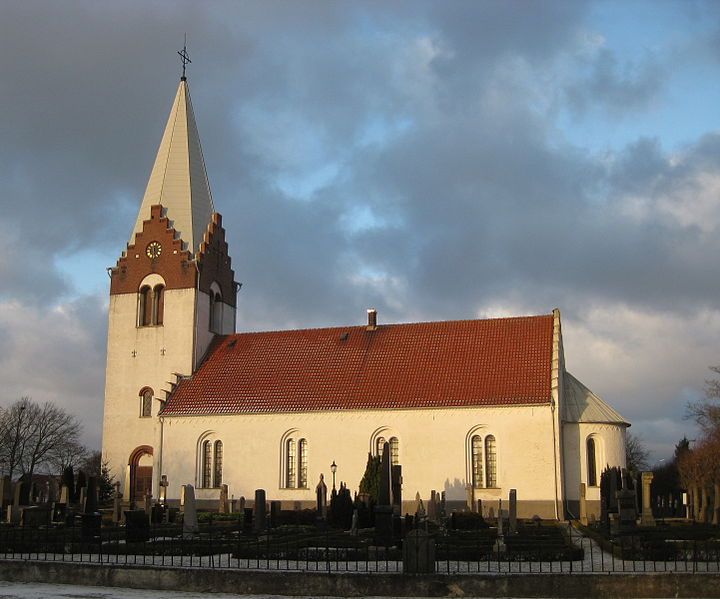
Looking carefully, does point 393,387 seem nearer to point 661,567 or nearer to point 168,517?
point 168,517

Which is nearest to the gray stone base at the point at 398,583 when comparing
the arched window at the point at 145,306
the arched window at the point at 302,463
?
the arched window at the point at 302,463

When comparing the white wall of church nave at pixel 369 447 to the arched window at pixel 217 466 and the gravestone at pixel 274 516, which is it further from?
the gravestone at pixel 274 516

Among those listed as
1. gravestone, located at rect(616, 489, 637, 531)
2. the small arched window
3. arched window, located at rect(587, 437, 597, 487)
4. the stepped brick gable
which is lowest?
gravestone, located at rect(616, 489, 637, 531)

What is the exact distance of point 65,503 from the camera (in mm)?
35188

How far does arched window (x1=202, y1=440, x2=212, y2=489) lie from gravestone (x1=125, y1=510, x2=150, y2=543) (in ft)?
65.2

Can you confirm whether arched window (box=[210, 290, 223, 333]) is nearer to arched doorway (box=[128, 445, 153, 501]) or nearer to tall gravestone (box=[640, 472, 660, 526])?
arched doorway (box=[128, 445, 153, 501])

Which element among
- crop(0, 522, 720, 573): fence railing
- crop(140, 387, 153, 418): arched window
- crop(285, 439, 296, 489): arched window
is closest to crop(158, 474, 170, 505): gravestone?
crop(140, 387, 153, 418): arched window

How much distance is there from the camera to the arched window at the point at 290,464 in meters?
42.1

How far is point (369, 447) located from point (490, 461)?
5.62 meters

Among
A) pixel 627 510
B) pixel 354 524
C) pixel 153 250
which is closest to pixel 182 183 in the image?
pixel 153 250

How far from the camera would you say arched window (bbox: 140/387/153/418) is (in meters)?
46.6

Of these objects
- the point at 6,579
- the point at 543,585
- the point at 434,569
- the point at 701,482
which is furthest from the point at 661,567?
the point at 701,482

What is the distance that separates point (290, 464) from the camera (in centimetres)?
4234

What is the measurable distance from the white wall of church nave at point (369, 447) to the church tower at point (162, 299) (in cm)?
279
